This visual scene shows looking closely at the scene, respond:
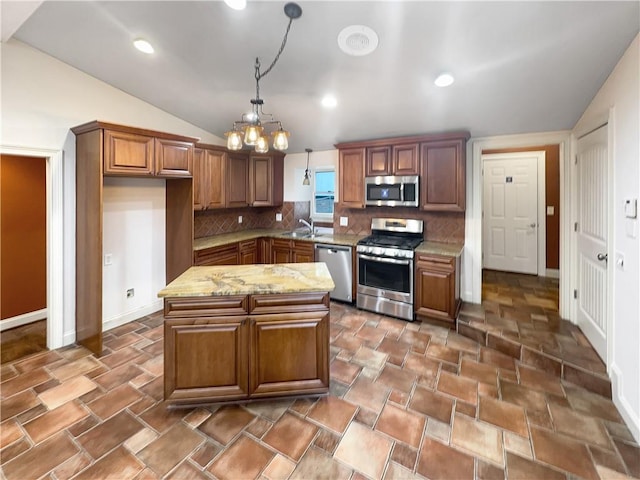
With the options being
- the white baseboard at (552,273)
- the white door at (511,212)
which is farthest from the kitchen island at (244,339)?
the white baseboard at (552,273)

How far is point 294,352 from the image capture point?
7.29 feet

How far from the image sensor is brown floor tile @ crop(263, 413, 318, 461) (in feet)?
6.12

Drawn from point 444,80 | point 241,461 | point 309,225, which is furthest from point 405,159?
point 241,461

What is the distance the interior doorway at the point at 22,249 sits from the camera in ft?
11.2

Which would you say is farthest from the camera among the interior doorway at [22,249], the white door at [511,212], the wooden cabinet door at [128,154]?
the white door at [511,212]

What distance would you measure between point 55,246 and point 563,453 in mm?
4322

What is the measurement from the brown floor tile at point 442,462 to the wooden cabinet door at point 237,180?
3758 millimetres

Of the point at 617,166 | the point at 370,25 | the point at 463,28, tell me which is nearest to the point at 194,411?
the point at 370,25

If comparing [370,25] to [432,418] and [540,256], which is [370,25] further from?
[540,256]

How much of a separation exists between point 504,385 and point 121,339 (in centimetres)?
369

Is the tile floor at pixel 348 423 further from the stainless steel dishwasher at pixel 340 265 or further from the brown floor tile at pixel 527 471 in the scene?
the stainless steel dishwasher at pixel 340 265

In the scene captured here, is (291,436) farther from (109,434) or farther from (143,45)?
(143,45)

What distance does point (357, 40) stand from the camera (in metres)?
2.40

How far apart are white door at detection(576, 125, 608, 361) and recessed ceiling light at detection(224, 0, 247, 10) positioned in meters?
2.95
